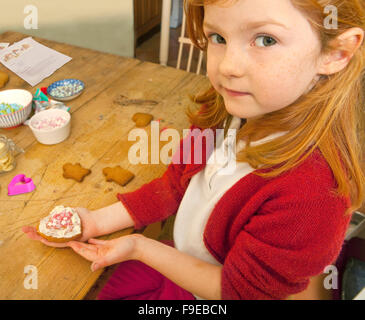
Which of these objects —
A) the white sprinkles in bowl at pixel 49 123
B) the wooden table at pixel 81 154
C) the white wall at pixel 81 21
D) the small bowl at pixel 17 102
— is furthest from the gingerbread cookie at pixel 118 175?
the white wall at pixel 81 21

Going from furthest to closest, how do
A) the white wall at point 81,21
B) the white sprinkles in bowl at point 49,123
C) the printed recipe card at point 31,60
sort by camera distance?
the white wall at point 81,21, the printed recipe card at point 31,60, the white sprinkles in bowl at point 49,123

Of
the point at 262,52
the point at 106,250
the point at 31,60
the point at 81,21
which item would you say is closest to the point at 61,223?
the point at 106,250

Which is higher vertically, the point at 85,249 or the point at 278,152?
the point at 278,152

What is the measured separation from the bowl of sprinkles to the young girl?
1.78 feet

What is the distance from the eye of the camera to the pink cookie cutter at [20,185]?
32.4 inches

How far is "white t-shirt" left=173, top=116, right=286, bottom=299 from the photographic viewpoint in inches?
30.4

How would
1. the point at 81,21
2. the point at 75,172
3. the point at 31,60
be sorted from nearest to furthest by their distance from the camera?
the point at 75,172, the point at 31,60, the point at 81,21

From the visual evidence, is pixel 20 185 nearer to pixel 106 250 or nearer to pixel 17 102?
pixel 106 250

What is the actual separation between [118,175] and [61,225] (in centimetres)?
21

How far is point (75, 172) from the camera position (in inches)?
34.6

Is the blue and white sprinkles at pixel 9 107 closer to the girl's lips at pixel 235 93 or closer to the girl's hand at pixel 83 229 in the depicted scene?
the girl's hand at pixel 83 229

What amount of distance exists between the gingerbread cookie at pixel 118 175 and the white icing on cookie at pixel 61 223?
15cm

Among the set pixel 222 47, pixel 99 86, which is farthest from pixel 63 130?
pixel 222 47
